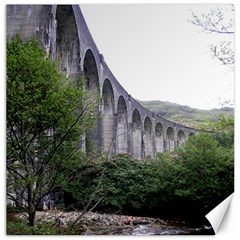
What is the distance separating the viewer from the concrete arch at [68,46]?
11.2 meters

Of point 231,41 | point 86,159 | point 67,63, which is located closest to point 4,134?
point 86,159

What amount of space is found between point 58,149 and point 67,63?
5.63 meters

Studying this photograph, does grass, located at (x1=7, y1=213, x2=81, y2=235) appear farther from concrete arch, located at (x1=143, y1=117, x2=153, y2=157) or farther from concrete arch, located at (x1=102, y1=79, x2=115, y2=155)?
concrete arch, located at (x1=143, y1=117, x2=153, y2=157)

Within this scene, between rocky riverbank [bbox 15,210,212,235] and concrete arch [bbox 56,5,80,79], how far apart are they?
4.84m

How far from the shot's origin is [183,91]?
7035mm

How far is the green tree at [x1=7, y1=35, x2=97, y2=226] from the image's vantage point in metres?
5.91

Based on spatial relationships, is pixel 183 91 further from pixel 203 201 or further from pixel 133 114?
pixel 133 114

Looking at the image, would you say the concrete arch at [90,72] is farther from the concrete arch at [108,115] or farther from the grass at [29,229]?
the grass at [29,229]

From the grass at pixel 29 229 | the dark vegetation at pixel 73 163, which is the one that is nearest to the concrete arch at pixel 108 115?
the dark vegetation at pixel 73 163

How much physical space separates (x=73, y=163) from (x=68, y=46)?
6.07 meters

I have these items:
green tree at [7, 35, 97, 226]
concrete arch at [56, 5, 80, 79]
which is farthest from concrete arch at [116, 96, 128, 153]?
green tree at [7, 35, 97, 226]

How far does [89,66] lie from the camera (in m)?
14.5

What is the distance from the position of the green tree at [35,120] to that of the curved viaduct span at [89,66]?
2.98ft

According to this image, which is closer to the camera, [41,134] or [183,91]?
[41,134]
